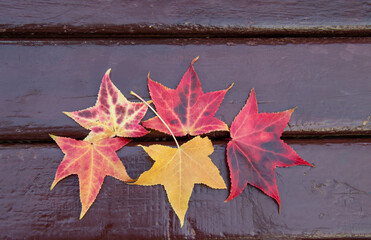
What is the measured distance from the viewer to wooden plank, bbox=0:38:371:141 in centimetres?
54

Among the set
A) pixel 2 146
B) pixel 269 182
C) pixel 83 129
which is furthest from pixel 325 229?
pixel 2 146

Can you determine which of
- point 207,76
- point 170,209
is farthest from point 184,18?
point 170,209

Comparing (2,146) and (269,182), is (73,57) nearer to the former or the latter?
(2,146)

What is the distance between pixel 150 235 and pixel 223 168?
185mm

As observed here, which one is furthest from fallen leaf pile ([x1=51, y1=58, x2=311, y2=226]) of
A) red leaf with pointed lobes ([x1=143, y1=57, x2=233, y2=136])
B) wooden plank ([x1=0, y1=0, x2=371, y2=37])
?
wooden plank ([x1=0, y1=0, x2=371, y2=37])

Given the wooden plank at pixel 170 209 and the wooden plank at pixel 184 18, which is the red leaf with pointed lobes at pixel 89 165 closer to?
the wooden plank at pixel 170 209

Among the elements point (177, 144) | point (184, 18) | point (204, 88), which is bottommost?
point (177, 144)

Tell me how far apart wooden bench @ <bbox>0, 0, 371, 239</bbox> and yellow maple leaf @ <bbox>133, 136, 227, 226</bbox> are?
4cm

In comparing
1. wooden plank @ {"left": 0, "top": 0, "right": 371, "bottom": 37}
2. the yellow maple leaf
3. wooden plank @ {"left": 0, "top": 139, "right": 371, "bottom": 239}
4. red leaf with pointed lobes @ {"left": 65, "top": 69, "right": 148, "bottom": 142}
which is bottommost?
wooden plank @ {"left": 0, "top": 139, "right": 371, "bottom": 239}

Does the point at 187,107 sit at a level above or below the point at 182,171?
above

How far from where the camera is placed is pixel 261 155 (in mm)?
507

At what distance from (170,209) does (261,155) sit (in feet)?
0.65

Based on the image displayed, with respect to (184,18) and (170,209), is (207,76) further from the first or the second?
(170,209)

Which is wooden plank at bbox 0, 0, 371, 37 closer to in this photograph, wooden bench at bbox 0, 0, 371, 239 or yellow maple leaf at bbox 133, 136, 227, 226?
wooden bench at bbox 0, 0, 371, 239
